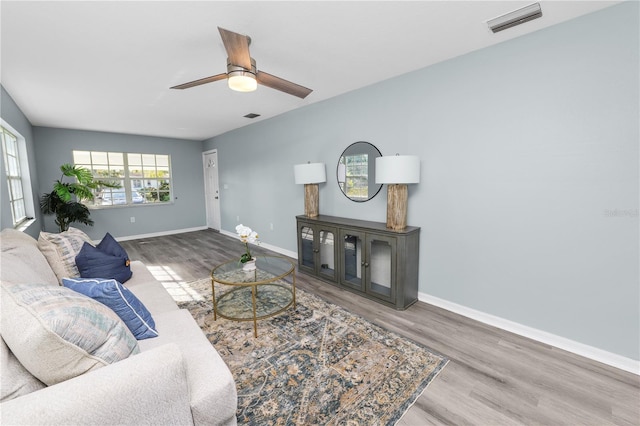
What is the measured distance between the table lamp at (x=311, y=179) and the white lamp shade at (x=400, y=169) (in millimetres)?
1128

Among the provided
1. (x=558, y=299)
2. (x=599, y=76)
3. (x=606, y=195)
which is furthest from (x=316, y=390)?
(x=599, y=76)

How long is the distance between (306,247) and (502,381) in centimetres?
250

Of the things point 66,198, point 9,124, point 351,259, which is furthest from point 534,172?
point 66,198

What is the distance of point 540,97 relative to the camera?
2.14m

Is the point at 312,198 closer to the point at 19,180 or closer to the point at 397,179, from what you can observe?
the point at 397,179

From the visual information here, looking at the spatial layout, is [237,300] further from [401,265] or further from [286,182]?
[286,182]

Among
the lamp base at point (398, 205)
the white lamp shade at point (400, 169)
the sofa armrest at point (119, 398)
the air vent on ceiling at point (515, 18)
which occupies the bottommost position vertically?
the sofa armrest at point (119, 398)

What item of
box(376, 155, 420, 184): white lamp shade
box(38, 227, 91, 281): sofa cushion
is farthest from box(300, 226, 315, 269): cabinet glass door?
box(38, 227, 91, 281): sofa cushion

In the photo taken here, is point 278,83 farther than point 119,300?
Yes

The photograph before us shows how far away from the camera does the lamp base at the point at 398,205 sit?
2.82m

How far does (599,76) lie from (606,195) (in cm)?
82

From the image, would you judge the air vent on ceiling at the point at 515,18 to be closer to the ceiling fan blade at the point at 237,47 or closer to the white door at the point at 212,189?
the ceiling fan blade at the point at 237,47

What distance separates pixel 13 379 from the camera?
857 millimetres

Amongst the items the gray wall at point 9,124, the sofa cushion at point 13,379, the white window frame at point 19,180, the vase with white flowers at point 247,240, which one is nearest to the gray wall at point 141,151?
the gray wall at point 9,124
